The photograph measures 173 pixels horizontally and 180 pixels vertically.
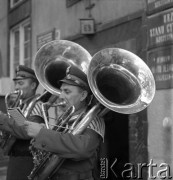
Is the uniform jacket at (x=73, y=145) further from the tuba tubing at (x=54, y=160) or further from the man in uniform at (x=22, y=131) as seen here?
the man in uniform at (x=22, y=131)

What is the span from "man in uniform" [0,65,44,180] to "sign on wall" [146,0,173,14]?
175cm

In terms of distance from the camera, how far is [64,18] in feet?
23.2

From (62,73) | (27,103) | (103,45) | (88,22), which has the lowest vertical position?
(27,103)

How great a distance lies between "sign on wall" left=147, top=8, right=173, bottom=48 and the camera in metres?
4.53

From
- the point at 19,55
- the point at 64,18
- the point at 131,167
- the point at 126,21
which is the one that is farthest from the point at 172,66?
the point at 19,55

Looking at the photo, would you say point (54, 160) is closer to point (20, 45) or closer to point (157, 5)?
point (157, 5)

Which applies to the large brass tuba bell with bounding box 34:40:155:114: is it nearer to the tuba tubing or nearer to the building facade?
the tuba tubing

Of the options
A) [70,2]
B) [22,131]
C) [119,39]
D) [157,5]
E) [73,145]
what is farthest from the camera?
[70,2]

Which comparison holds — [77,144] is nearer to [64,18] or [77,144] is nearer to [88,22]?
[88,22]

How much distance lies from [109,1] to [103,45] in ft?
2.22

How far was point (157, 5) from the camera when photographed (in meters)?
4.73

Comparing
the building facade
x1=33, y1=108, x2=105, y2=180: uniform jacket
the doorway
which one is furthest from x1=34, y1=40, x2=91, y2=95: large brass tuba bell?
the doorway

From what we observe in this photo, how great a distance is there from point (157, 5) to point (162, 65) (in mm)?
776

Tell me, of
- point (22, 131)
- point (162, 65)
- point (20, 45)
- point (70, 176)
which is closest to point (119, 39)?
point (162, 65)
